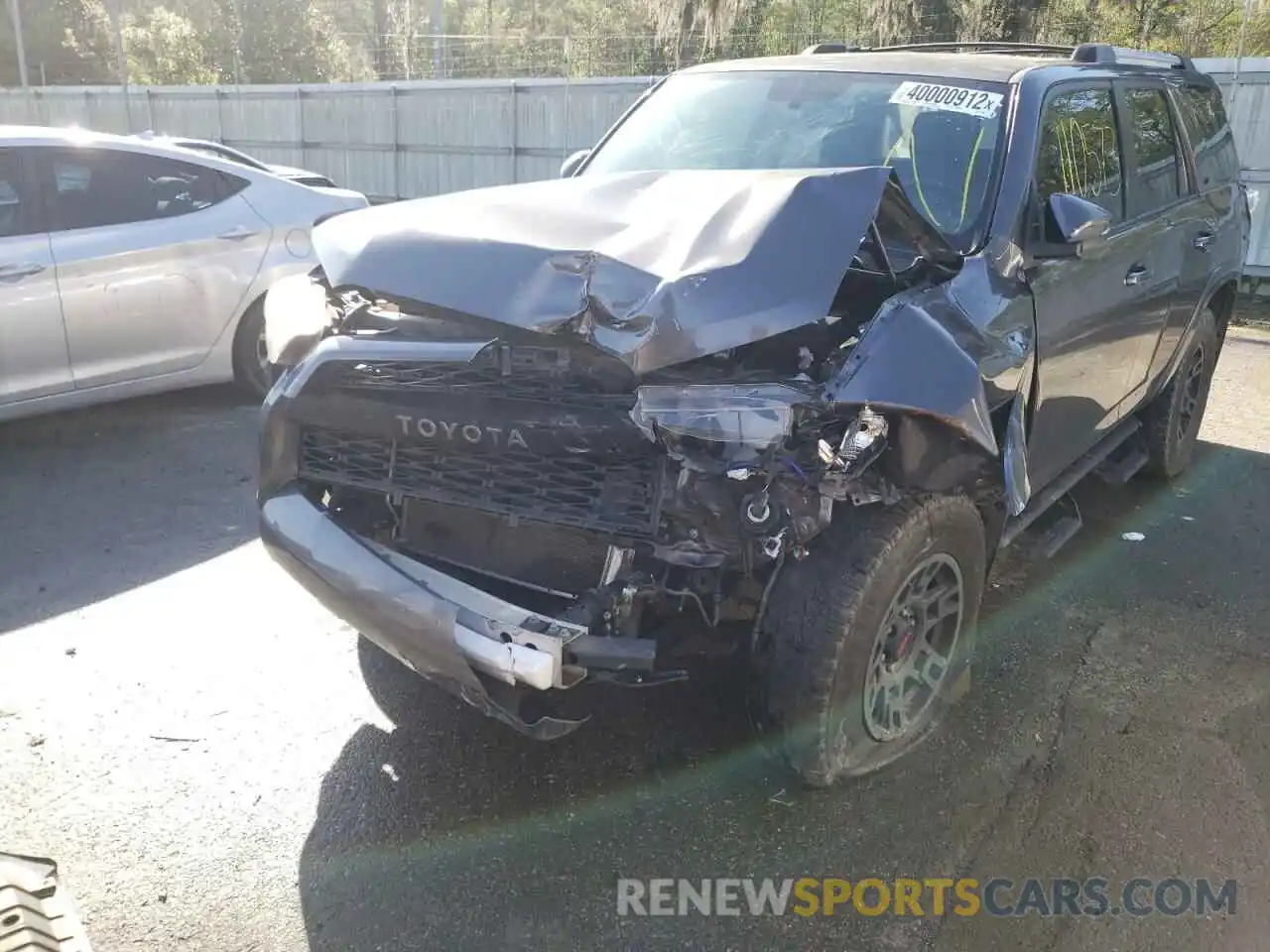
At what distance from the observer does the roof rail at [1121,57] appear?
4371 mm

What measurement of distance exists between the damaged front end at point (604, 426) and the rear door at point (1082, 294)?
72 cm

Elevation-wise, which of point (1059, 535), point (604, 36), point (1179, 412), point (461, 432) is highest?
point (604, 36)

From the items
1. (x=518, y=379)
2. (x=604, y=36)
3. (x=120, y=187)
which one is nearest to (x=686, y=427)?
(x=518, y=379)

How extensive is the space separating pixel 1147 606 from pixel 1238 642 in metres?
0.36

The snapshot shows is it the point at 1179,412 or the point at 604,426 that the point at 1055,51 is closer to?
the point at 1179,412

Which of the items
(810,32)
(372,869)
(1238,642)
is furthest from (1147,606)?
(810,32)

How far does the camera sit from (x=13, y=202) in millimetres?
5242

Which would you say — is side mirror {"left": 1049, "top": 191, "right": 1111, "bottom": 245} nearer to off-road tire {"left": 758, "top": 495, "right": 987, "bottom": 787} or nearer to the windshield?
the windshield

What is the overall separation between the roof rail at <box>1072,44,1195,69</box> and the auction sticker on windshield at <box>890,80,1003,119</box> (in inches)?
32.5

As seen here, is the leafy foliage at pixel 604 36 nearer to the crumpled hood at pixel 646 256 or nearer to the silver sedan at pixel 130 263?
the silver sedan at pixel 130 263

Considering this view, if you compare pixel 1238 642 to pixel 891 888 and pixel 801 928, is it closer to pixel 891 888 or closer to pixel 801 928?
pixel 891 888

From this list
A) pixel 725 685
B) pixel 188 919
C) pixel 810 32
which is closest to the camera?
pixel 188 919

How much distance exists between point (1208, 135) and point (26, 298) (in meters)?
5.91

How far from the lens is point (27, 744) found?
10.3 ft
